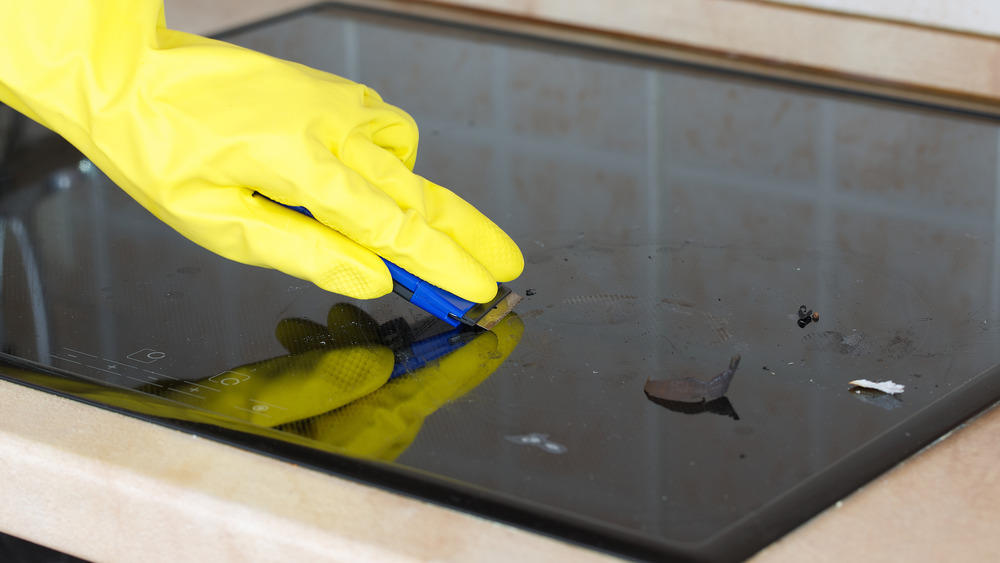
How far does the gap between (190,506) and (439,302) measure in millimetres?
285

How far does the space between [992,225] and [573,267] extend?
485mm

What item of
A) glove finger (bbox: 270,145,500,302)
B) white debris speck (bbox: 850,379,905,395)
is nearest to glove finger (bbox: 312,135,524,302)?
glove finger (bbox: 270,145,500,302)

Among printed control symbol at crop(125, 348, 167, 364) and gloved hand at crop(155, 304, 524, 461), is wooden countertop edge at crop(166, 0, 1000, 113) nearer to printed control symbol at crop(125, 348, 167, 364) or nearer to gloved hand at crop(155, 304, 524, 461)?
gloved hand at crop(155, 304, 524, 461)

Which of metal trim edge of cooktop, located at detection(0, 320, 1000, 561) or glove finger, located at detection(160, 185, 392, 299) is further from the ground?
glove finger, located at detection(160, 185, 392, 299)

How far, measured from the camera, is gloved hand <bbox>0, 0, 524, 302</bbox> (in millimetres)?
745

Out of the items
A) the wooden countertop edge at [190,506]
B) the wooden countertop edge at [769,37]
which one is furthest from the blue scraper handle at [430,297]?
the wooden countertop edge at [769,37]

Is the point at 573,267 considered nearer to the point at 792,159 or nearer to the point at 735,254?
the point at 735,254

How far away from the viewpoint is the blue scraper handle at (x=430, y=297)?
0.79 metres

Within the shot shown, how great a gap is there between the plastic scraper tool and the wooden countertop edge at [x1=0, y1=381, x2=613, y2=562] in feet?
0.75

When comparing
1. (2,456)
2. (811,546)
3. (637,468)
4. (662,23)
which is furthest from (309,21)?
(811,546)

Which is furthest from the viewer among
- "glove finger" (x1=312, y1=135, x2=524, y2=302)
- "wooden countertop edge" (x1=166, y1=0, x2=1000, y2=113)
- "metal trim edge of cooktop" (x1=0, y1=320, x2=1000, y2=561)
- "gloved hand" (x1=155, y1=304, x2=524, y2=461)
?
"wooden countertop edge" (x1=166, y1=0, x2=1000, y2=113)

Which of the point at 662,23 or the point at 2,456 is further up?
the point at 662,23

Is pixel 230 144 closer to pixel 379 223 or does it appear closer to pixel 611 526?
pixel 379 223

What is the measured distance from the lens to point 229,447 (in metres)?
0.62
